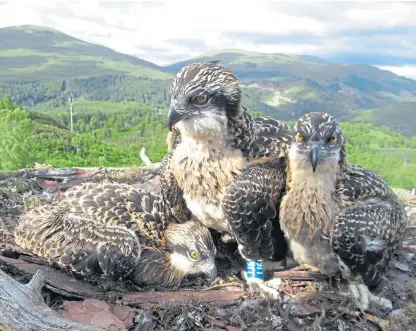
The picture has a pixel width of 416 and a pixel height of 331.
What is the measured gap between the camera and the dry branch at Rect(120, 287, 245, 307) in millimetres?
5461

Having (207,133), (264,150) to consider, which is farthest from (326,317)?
(207,133)

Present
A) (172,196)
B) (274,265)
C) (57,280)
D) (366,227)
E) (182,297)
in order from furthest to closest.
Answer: (274,265) → (172,196) → (366,227) → (182,297) → (57,280)

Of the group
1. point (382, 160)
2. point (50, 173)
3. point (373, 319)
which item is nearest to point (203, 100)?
point (373, 319)

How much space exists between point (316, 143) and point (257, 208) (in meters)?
1.12

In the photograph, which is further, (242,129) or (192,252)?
(192,252)

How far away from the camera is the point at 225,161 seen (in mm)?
5879

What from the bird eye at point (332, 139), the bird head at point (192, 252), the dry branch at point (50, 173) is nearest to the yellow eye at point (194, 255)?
the bird head at point (192, 252)

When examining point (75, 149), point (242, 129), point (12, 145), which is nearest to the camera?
point (242, 129)

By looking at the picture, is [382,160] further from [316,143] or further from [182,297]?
[182,297]

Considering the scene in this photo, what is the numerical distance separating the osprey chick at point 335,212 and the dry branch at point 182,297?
1.17 m

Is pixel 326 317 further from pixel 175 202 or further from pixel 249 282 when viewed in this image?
pixel 175 202

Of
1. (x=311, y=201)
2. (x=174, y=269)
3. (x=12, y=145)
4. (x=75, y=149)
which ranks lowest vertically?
(x=75, y=149)

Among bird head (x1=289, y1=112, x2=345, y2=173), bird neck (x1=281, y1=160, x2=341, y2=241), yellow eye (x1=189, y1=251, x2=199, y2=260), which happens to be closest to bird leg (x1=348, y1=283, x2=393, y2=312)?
bird neck (x1=281, y1=160, x2=341, y2=241)

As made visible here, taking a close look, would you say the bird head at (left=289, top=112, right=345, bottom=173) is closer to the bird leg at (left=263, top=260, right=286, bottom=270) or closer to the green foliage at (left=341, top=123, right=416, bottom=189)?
the bird leg at (left=263, top=260, right=286, bottom=270)
